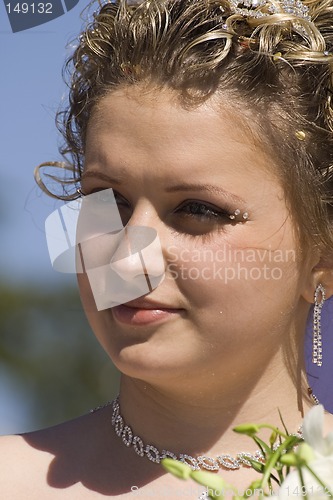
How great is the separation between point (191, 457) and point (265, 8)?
123 cm

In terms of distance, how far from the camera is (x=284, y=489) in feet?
3.49

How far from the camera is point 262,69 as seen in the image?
2.18 metres

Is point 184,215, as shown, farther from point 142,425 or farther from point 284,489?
point 284,489

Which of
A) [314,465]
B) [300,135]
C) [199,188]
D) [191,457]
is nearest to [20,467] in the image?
[191,457]

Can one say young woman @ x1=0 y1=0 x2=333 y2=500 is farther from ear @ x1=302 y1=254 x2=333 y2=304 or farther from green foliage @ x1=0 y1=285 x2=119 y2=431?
green foliage @ x1=0 y1=285 x2=119 y2=431

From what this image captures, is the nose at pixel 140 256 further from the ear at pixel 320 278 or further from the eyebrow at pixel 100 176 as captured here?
the ear at pixel 320 278

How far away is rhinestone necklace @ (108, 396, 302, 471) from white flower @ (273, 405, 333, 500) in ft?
3.28

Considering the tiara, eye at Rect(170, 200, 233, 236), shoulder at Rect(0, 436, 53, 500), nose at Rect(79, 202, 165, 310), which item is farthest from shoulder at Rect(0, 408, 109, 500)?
the tiara

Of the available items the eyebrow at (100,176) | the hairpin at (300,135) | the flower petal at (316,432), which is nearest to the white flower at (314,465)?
the flower petal at (316,432)

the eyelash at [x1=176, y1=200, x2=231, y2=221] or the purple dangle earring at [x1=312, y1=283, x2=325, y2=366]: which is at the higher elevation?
the eyelash at [x1=176, y1=200, x2=231, y2=221]

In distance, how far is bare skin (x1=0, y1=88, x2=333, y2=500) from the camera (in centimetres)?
199

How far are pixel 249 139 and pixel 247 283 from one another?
1.22 ft

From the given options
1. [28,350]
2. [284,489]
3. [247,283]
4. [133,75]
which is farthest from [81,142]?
[28,350]

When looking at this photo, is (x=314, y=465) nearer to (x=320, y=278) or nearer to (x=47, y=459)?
(x=320, y=278)
